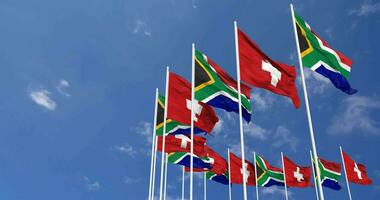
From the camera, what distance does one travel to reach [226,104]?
17312 mm

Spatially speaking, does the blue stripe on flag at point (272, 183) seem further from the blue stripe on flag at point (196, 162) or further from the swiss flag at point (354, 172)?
the blue stripe on flag at point (196, 162)

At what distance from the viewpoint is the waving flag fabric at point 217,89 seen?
1736 cm

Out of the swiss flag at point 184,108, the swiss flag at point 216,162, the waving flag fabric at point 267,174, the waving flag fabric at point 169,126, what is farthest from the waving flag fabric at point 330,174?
the swiss flag at point 184,108

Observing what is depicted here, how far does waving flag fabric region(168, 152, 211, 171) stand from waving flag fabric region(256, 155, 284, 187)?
946cm

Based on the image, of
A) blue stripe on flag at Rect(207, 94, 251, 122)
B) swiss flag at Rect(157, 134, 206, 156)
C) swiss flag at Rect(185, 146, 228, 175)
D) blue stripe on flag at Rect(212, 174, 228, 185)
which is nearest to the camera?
blue stripe on flag at Rect(207, 94, 251, 122)

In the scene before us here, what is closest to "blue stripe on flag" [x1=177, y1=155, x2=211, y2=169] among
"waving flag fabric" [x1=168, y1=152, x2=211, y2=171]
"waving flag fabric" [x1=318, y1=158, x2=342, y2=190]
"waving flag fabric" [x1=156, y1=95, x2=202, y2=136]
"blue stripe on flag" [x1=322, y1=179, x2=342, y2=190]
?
"waving flag fabric" [x1=168, y1=152, x2=211, y2=171]

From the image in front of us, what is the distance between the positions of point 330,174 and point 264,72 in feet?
75.2

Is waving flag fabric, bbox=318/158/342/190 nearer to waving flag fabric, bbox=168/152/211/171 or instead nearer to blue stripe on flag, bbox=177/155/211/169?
waving flag fabric, bbox=168/152/211/171

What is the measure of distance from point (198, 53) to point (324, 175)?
69.9ft

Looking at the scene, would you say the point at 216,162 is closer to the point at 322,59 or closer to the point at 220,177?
the point at 220,177

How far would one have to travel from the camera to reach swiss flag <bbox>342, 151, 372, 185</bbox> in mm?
34375

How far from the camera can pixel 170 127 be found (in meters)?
22.6

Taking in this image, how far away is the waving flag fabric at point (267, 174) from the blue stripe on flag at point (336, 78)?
62.1 ft

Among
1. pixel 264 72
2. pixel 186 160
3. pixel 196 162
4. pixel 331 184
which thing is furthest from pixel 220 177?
pixel 264 72
